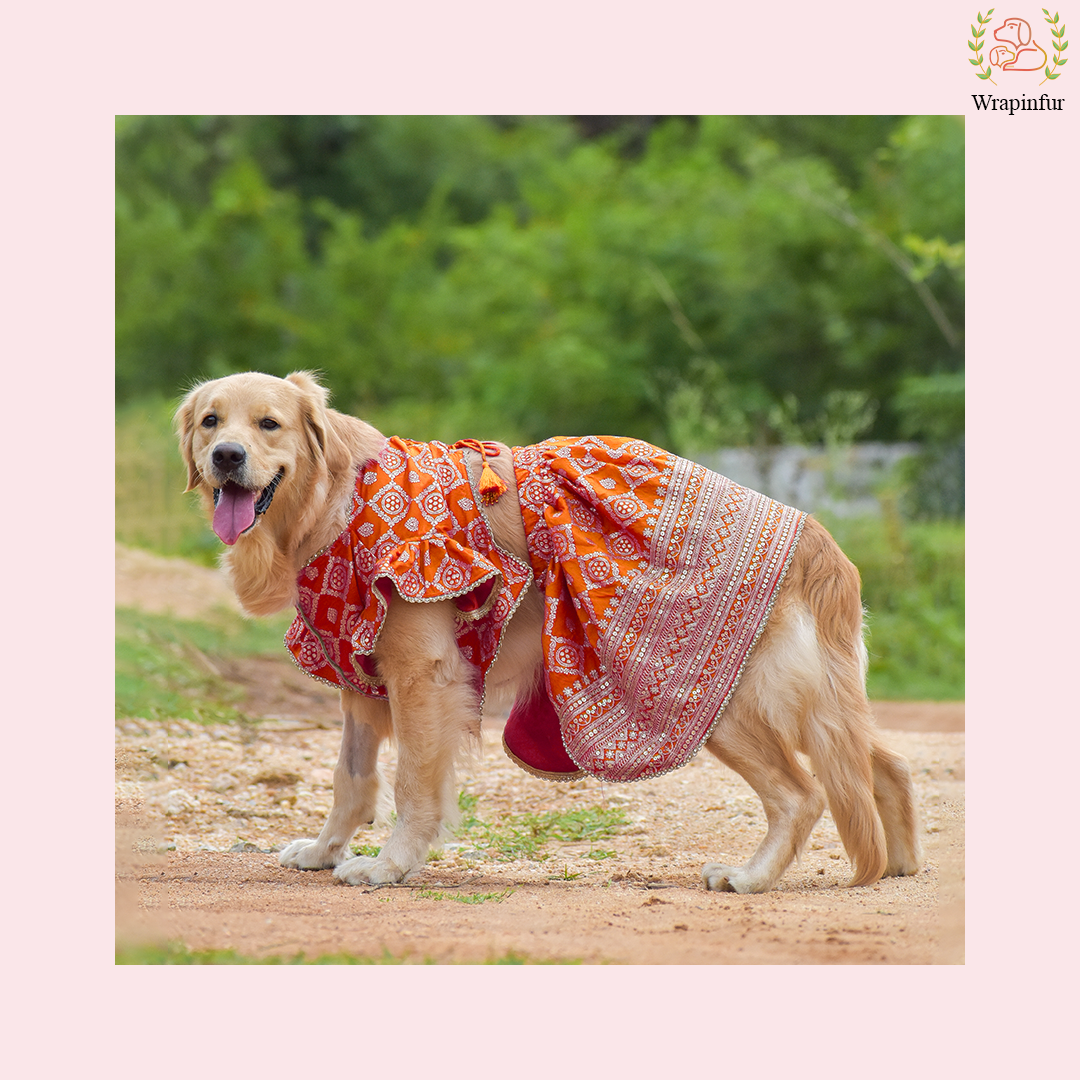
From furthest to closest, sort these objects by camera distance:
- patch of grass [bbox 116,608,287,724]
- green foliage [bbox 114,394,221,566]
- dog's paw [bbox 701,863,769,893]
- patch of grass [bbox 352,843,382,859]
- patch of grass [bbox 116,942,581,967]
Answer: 1. green foliage [bbox 114,394,221,566]
2. patch of grass [bbox 116,608,287,724]
3. patch of grass [bbox 352,843,382,859]
4. dog's paw [bbox 701,863,769,893]
5. patch of grass [bbox 116,942,581,967]

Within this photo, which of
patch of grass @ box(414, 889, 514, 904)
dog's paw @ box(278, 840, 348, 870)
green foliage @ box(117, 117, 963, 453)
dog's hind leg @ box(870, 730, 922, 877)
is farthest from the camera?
green foliage @ box(117, 117, 963, 453)

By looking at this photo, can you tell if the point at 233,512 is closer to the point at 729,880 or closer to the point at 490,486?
the point at 490,486

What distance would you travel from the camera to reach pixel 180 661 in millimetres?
8789

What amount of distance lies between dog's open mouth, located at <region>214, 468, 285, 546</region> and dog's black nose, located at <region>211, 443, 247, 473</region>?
0.24ft

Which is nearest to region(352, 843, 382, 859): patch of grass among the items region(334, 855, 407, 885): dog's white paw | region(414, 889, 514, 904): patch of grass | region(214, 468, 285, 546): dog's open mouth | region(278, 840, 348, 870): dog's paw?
region(278, 840, 348, 870): dog's paw

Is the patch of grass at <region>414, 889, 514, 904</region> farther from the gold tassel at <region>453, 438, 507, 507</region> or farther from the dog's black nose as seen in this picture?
the dog's black nose

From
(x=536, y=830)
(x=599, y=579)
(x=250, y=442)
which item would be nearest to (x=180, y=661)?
(x=536, y=830)

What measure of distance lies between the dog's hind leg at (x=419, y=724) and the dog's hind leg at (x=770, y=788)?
112 centimetres

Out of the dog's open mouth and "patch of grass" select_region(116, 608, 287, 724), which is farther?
"patch of grass" select_region(116, 608, 287, 724)

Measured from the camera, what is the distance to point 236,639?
10125 mm

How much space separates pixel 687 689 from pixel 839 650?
694 millimetres

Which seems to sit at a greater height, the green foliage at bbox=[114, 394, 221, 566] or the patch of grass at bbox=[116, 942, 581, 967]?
the green foliage at bbox=[114, 394, 221, 566]

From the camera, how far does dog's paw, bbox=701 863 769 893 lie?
15.3ft

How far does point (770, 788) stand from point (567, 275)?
12.4 metres
